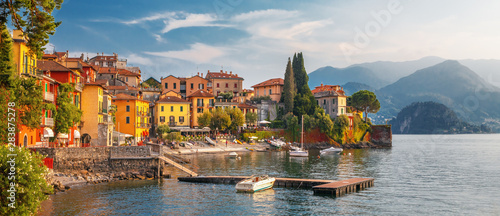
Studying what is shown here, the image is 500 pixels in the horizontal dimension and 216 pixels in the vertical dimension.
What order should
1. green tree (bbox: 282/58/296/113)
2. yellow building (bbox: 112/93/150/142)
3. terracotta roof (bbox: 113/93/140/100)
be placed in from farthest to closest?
green tree (bbox: 282/58/296/113), yellow building (bbox: 112/93/150/142), terracotta roof (bbox: 113/93/140/100)

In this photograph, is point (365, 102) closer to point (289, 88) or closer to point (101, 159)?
point (289, 88)

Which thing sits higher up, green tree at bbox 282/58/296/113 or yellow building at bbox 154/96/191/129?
green tree at bbox 282/58/296/113

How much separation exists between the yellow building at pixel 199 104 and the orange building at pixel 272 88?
23.8 meters

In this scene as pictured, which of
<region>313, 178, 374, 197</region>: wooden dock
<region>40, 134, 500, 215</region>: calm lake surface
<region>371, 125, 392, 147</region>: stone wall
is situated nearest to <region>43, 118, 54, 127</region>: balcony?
<region>40, 134, 500, 215</region>: calm lake surface

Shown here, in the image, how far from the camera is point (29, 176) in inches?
813

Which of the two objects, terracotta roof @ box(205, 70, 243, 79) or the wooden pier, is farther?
terracotta roof @ box(205, 70, 243, 79)

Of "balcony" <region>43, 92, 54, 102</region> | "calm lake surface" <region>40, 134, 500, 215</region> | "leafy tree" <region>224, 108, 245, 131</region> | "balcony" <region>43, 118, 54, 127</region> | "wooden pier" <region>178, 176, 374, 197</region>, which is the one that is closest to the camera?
"calm lake surface" <region>40, 134, 500, 215</region>

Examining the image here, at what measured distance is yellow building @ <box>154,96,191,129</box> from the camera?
91375 mm

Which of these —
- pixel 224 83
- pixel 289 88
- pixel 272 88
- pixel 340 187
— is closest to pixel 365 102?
pixel 289 88

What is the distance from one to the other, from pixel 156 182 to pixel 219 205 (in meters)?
12.2

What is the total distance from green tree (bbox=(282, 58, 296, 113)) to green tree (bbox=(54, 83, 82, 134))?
68.1 meters

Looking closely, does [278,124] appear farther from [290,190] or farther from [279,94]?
[290,190]

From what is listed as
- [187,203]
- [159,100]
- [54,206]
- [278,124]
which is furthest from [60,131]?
[278,124]

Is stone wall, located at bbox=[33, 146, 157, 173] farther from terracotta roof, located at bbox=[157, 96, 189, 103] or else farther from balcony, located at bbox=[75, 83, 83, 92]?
terracotta roof, located at bbox=[157, 96, 189, 103]
